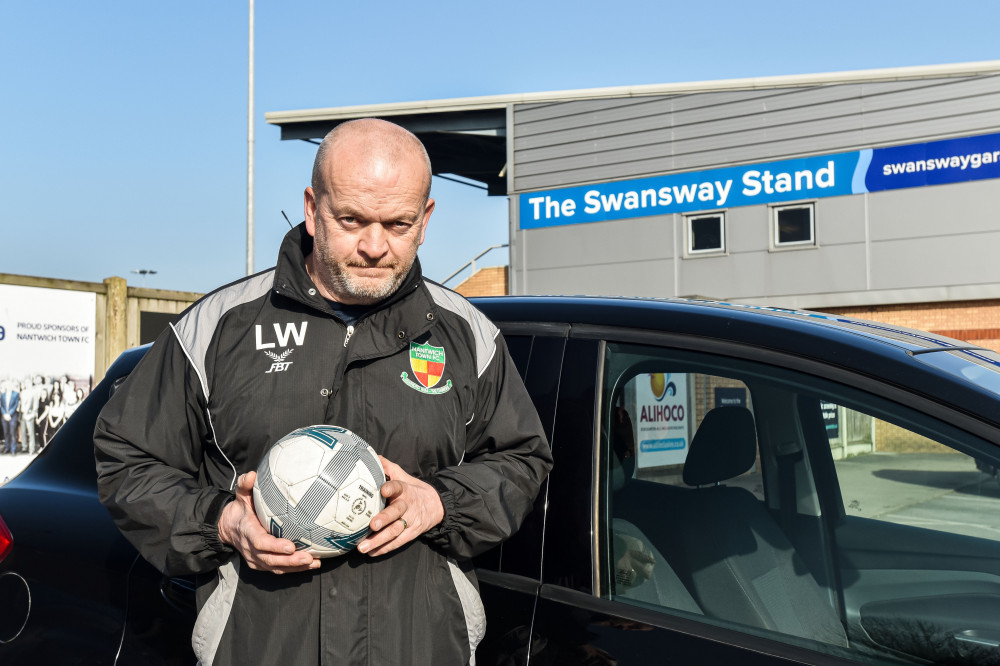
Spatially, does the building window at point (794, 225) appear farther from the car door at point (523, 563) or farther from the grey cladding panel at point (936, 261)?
the car door at point (523, 563)

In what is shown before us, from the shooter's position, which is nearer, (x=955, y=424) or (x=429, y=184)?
(x=955, y=424)

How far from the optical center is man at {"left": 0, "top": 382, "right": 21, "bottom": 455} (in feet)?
33.0

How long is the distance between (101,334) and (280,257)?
31.2ft

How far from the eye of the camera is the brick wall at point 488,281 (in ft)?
69.9

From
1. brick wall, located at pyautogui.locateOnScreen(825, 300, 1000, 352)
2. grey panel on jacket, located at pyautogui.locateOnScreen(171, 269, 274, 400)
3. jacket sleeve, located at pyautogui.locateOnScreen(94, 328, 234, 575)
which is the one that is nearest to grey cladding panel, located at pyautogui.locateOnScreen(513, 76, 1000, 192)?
brick wall, located at pyautogui.locateOnScreen(825, 300, 1000, 352)

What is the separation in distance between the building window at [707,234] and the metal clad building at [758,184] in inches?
1.6

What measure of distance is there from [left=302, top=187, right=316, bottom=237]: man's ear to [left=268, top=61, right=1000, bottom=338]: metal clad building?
16313 mm

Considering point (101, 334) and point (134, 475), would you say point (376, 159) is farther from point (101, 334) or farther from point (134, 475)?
point (101, 334)

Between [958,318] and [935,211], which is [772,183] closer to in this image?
[935,211]

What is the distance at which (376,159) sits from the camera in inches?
77.9

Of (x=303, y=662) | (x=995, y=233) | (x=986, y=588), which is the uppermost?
(x=995, y=233)

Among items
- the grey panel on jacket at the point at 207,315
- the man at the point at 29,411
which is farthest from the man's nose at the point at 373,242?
the man at the point at 29,411

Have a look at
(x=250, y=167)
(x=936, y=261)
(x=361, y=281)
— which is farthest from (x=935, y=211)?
(x=361, y=281)

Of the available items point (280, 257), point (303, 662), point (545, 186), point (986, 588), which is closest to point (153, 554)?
point (303, 662)
